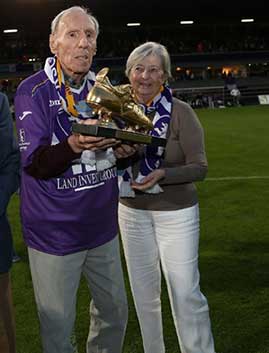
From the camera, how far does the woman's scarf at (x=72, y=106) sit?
7.08 feet

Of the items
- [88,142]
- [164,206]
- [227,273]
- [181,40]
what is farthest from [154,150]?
[181,40]

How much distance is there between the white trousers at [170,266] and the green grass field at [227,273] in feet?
1.65

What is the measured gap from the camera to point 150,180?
8.63ft

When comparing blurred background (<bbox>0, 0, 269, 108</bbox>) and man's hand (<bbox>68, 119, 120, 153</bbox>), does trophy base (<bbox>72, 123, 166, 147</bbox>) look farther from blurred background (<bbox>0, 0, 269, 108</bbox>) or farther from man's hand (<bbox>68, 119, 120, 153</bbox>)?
blurred background (<bbox>0, 0, 269, 108</bbox>)

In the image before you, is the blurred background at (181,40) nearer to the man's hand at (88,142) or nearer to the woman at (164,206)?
the woman at (164,206)

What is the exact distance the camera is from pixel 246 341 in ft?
11.3

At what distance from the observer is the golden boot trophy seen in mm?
1881

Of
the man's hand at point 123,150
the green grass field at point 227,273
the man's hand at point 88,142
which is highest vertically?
the man's hand at point 88,142

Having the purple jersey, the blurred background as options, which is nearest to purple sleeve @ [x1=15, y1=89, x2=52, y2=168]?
the purple jersey

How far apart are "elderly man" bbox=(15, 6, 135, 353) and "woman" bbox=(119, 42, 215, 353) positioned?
349 mm

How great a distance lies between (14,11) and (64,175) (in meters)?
27.5

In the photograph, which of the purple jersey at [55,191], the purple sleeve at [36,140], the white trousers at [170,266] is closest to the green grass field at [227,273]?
the white trousers at [170,266]

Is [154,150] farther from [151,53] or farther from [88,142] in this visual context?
[88,142]

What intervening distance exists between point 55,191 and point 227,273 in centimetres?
266
